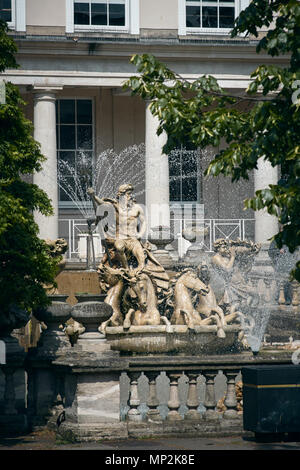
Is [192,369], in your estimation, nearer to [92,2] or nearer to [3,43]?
[3,43]

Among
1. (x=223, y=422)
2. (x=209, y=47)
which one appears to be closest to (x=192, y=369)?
(x=223, y=422)

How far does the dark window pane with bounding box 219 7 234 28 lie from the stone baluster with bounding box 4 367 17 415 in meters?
26.8

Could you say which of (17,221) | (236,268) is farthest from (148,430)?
(236,268)

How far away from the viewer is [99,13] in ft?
132

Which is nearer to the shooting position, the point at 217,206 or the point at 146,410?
the point at 146,410

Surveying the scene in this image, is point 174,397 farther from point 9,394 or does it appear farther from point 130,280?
point 130,280

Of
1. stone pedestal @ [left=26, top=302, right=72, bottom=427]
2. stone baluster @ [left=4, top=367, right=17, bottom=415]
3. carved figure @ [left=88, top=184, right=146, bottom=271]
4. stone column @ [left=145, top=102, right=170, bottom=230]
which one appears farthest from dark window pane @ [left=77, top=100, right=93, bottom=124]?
stone baluster @ [left=4, top=367, right=17, bottom=415]

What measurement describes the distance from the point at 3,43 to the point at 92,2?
24679 millimetres

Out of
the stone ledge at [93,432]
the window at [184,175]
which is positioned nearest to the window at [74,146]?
the window at [184,175]

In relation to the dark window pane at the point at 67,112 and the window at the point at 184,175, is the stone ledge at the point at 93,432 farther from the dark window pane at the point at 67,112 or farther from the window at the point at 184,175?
the dark window pane at the point at 67,112

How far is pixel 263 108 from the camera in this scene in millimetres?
14219

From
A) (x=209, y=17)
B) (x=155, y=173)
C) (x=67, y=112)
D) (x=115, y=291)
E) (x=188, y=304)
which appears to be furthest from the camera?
(x=67, y=112)

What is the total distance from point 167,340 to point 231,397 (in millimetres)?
3956

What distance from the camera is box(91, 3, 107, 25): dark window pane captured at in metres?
40.0
